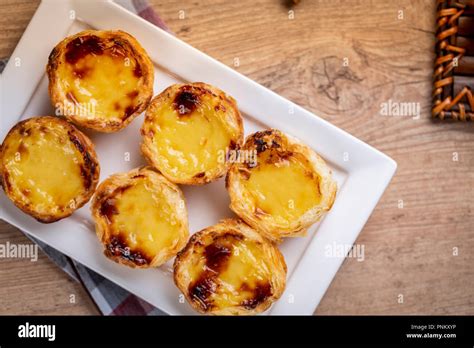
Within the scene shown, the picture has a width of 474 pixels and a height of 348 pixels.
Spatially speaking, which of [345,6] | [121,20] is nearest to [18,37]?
[121,20]

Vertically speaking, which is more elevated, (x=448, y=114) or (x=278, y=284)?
(x=448, y=114)

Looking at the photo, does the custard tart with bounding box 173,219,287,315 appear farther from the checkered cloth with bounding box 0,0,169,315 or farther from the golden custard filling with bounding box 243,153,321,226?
the checkered cloth with bounding box 0,0,169,315

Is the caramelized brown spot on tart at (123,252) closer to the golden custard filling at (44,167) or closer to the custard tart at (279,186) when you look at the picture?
the golden custard filling at (44,167)

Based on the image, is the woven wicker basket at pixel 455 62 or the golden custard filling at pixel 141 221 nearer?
the golden custard filling at pixel 141 221

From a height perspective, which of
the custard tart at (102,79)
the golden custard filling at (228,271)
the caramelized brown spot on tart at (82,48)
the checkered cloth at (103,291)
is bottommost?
the checkered cloth at (103,291)

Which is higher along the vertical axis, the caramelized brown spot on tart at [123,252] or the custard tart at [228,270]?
the caramelized brown spot on tart at [123,252]

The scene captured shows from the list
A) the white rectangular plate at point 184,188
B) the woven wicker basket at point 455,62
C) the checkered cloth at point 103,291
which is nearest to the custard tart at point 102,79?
the white rectangular plate at point 184,188
